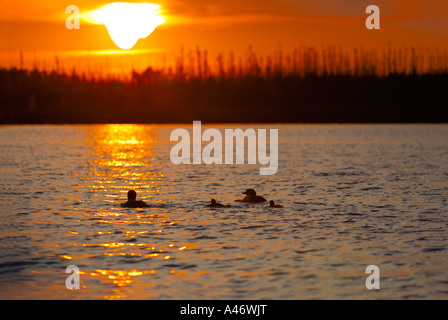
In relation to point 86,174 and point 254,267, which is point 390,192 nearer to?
point 254,267

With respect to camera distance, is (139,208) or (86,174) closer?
(139,208)

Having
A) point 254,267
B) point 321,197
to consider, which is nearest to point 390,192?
point 321,197

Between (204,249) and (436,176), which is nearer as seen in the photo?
(204,249)

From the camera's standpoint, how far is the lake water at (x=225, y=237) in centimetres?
1341

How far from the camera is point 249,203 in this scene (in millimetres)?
24516

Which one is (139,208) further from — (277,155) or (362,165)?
(277,155)

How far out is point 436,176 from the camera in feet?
118

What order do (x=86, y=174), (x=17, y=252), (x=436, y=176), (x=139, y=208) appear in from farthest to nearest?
(x=86, y=174) < (x=436, y=176) < (x=139, y=208) < (x=17, y=252)

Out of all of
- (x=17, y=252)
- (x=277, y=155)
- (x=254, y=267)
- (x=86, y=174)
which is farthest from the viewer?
(x=277, y=155)

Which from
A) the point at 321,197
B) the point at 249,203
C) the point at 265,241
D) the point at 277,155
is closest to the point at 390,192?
the point at 321,197

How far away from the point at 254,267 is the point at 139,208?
32.0 feet

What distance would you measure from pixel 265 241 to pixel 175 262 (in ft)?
10.1

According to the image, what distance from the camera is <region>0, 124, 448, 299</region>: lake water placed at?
13.4 meters

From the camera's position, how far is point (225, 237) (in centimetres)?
1816
